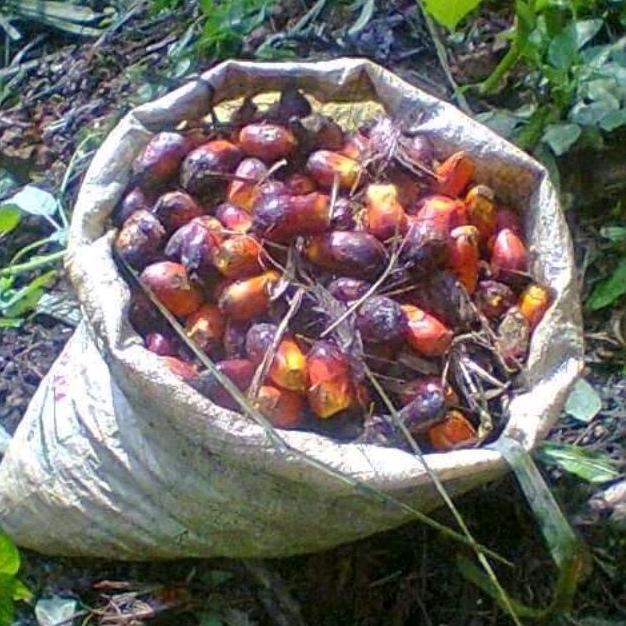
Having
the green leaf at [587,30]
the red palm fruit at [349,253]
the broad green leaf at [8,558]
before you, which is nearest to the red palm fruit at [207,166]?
the red palm fruit at [349,253]

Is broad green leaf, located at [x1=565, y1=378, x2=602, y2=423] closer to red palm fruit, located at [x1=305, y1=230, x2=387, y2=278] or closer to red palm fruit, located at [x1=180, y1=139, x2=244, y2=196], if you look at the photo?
red palm fruit, located at [x1=305, y1=230, x2=387, y2=278]

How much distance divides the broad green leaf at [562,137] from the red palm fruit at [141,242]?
1.50 ft

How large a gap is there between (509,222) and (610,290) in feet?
0.68

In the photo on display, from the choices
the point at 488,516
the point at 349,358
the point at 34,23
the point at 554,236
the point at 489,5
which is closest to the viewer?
the point at 349,358

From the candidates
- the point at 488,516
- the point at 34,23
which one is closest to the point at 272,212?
the point at 488,516

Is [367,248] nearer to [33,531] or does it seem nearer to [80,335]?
[80,335]

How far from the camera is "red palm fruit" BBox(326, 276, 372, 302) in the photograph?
4.00 ft

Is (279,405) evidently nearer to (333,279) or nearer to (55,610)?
(333,279)

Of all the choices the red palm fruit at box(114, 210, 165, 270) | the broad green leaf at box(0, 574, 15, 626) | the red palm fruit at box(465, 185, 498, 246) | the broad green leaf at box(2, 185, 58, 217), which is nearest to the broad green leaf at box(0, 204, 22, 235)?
the broad green leaf at box(2, 185, 58, 217)

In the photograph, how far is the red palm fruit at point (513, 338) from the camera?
123cm

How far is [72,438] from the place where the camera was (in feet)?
4.34

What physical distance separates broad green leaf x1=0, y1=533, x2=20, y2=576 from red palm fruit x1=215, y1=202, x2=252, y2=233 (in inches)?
13.2

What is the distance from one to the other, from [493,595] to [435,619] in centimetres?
7

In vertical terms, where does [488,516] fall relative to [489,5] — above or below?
below
